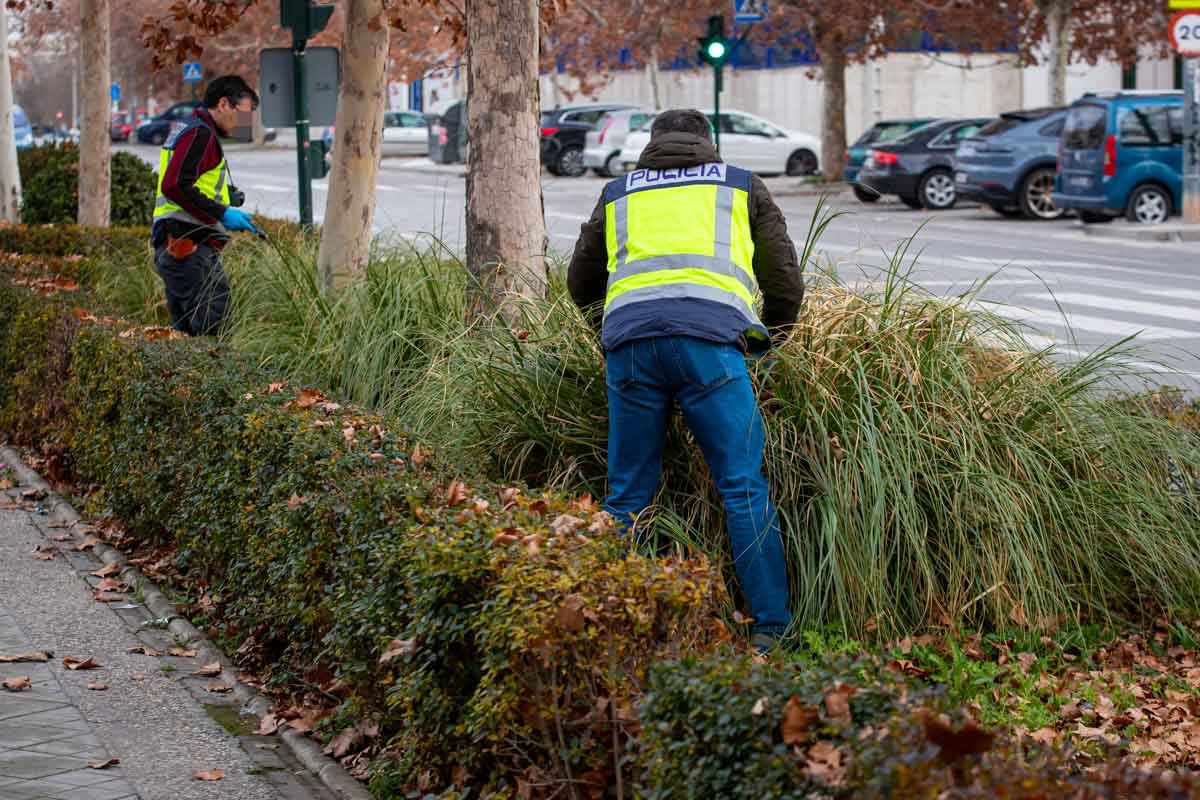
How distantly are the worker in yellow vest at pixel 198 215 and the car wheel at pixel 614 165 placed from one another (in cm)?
3063

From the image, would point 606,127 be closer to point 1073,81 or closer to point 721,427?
point 1073,81

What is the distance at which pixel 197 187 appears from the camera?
10133 mm

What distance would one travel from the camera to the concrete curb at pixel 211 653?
5.01m

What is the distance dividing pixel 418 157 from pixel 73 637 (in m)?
53.2

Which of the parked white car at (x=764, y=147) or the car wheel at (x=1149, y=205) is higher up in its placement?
the parked white car at (x=764, y=147)

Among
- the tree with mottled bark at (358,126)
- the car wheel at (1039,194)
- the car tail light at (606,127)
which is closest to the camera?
the tree with mottled bark at (358,126)

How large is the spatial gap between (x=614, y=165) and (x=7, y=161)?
73.1ft

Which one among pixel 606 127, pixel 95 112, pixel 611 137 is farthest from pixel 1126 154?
pixel 606 127

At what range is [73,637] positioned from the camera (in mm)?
6484

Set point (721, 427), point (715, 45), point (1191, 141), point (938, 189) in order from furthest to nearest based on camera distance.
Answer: point (938, 189), point (715, 45), point (1191, 141), point (721, 427)

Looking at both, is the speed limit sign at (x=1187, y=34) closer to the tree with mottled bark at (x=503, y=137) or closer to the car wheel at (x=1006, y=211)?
the car wheel at (x=1006, y=211)

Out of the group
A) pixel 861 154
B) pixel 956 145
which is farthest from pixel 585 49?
pixel 956 145

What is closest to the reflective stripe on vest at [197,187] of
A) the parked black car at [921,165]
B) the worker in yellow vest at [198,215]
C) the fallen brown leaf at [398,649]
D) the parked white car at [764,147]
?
the worker in yellow vest at [198,215]

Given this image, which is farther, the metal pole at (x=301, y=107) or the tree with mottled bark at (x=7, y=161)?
the tree with mottled bark at (x=7, y=161)
